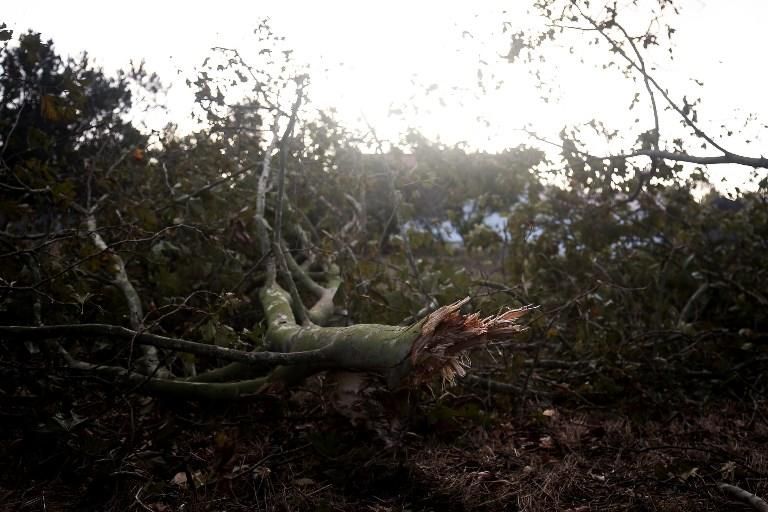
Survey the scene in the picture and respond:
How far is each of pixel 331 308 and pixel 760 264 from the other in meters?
3.77

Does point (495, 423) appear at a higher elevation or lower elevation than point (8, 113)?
lower

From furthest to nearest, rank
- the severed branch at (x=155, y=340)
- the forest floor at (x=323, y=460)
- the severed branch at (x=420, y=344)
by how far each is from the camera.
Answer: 1. the severed branch at (x=155, y=340)
2. the forest floor at (x=323, y=460)
3. the severed branch at (x=420, y=344)

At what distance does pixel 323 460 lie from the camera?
2.64 meters

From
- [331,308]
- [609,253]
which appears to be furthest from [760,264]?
[331,308]

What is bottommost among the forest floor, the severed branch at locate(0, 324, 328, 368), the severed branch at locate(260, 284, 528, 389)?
the forest floor

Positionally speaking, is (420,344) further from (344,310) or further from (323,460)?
(344,310)

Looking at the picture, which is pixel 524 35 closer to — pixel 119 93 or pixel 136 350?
pixel 136 350

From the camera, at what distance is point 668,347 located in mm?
4441

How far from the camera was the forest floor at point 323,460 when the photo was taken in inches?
91.6

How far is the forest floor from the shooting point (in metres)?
2.33

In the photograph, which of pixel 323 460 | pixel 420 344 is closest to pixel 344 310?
pixel 323 460

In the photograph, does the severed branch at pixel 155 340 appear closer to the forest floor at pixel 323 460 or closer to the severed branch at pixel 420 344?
the severed branch at pixel 420 344

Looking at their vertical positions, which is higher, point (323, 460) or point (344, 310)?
point (344, 310)

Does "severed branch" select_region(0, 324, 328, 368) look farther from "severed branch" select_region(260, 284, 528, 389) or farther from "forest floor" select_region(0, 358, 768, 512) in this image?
"forest floor" select_region(0, 358, 768, 512)
